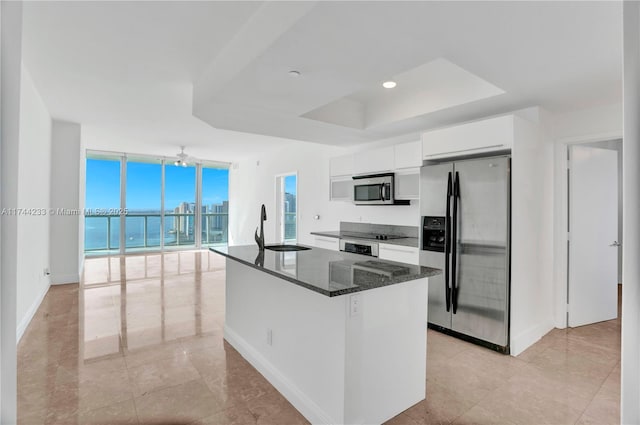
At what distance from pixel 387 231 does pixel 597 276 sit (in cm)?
250

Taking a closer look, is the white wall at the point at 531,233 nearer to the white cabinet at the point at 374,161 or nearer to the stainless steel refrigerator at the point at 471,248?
the stainless steel refrigerator at the point at 471,248

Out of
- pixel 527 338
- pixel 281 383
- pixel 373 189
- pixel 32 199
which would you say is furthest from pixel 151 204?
pixel 527 338

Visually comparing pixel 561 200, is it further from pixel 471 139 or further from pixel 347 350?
pixel 347 350

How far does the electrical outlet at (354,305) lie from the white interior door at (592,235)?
3107 mm

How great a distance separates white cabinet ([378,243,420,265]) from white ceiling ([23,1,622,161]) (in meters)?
1.51

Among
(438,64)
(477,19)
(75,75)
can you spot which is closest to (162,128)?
(75,75)

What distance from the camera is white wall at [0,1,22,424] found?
42 centimetres

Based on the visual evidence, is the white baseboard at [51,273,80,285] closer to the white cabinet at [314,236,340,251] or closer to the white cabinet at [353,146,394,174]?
the white cabinet at [314,236,340,251]

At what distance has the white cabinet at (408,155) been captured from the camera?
393 centimetres

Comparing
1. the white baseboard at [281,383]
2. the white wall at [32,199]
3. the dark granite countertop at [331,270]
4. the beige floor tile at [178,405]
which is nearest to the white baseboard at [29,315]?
the white wall at [32,199]

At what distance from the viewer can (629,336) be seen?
0.46m

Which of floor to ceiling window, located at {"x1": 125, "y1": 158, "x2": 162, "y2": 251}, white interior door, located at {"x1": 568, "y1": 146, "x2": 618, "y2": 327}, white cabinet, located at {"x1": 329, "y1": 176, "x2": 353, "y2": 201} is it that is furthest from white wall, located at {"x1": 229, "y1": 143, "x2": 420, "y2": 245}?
floor to ceiling window, located at {"x1": 125, "y1": 158, "x2": 162, "y2": 251}

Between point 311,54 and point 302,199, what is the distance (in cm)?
448

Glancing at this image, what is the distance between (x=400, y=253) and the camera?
3.88 metres
